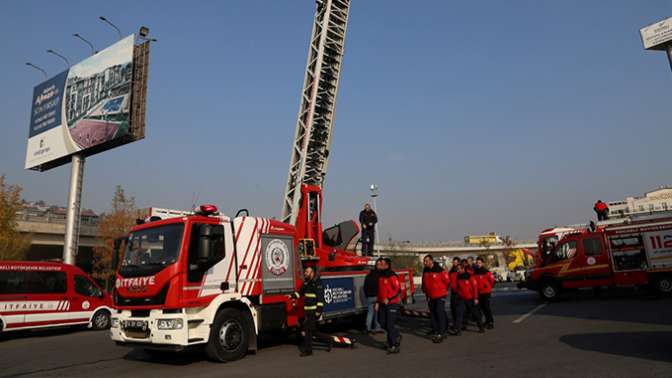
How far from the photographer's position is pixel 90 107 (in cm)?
2239

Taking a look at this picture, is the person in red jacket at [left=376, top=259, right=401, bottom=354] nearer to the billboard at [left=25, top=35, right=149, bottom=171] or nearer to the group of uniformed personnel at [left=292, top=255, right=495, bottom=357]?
the group of uniformed personnel at [left=292, top=255, right=495, bottom=357]

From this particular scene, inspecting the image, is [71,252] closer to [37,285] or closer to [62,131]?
[62,131]

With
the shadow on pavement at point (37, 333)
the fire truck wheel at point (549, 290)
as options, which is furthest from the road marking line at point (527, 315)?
the shadow on pavement at point (37, 333)

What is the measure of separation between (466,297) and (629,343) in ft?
10.3

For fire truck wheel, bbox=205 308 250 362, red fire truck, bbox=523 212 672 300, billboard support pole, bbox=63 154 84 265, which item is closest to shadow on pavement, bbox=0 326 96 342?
billboard support pole, bbox=63 154 84 265

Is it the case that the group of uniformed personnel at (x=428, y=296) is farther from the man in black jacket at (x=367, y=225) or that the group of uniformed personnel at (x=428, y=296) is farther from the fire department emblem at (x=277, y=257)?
the man in black jacket at (x=367, y=225)

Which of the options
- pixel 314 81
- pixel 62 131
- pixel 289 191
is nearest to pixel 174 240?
pixel 289 191

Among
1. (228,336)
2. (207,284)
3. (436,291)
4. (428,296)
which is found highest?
(207,284)

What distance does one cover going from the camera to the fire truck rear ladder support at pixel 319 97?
1767 cm

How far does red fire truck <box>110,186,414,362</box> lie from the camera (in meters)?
7.11

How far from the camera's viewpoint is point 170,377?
661 cm

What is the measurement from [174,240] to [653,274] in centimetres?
1545

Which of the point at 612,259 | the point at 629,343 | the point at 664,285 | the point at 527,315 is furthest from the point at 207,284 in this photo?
the point at 664,285

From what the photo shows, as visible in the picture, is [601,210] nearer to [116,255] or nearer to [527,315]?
[527,315]
